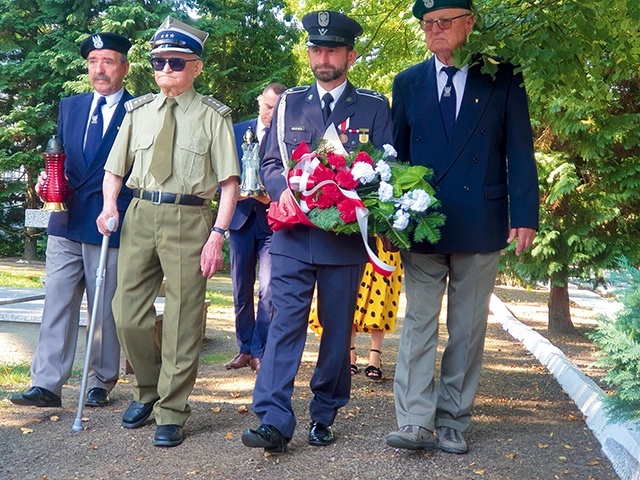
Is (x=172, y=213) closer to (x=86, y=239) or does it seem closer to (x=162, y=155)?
(x=162, y=155)

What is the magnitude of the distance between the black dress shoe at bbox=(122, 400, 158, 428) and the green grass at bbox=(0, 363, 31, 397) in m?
1.29

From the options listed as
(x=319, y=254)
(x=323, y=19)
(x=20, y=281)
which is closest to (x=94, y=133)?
(x=323, y=19)

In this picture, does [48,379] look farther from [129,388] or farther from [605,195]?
[605,195]

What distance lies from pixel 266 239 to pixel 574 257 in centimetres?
435

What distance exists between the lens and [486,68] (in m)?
4.98

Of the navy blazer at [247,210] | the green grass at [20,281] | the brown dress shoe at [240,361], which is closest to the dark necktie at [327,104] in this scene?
the navy blazer at [247,210]

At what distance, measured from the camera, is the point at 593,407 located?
6020mm

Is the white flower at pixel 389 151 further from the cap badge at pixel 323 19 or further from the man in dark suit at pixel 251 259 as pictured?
the man in dark suit at pixel 251 259

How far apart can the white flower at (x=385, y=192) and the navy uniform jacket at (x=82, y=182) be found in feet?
6.71

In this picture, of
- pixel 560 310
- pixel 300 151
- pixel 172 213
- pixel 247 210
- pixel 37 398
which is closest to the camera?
pixel 300 151

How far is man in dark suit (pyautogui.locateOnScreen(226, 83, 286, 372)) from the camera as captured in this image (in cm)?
751

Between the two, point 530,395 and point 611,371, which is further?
point 530,395

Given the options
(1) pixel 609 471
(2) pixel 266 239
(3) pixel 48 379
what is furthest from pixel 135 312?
(1) pixel 609 471

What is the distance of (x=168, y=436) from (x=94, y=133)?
2.21 metres
